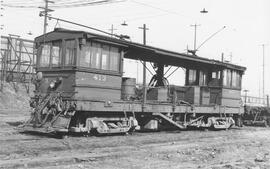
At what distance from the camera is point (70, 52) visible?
1332 cm

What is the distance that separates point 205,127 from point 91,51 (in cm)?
878

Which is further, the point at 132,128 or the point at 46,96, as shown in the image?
the point at 132,128

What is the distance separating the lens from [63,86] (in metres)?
13.3

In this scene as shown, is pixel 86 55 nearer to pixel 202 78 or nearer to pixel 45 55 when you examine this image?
pixel 45 55

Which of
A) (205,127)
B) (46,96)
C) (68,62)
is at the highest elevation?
(68,62)

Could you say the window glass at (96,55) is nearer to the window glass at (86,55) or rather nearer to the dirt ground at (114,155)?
the window glass at (86,55)

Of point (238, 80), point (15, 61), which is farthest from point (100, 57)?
point (15, 61)

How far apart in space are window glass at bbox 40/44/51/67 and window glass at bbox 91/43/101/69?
1798 millimetres

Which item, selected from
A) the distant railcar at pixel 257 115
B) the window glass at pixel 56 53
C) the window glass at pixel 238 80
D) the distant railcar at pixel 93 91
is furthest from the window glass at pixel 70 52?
the distant railcar at pixel 257 115

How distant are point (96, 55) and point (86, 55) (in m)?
0.47

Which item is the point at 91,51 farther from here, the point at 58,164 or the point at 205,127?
the point at 205,127

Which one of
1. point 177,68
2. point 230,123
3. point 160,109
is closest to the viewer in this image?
point 160,109

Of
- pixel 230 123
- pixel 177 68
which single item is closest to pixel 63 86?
pixel 177 68

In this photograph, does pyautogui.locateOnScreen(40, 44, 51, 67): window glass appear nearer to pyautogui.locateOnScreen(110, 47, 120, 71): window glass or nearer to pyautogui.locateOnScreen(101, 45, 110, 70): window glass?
pyautogui.locateOnScreen(101, 45, 110, 70): window glass
